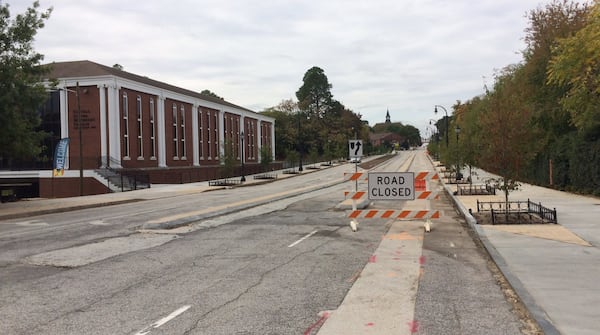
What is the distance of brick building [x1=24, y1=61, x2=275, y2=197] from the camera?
43625 mm

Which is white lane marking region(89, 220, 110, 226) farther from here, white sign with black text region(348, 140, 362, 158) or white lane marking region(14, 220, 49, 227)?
white sign with black text region(348, 140, 362, 158)

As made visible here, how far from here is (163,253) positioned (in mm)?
10445

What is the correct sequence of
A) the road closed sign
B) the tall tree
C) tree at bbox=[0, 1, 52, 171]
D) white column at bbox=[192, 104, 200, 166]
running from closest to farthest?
the road closed sign < tree at bbox=[0, 1, 52, 171] < white column at bbox=[192, 104, 200, 166] < the tall tree

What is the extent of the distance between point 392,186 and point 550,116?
63.3ft

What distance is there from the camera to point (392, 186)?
13.3 m

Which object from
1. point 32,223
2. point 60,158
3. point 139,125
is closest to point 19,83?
point 32,223

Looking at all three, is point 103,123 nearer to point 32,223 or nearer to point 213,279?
point 32,223

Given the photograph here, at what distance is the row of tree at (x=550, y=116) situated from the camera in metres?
15.0

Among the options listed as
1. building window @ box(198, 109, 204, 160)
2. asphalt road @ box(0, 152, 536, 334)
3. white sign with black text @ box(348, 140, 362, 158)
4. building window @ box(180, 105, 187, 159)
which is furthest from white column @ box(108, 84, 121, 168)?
white sign with black text @ box(348, 140, 362, 158)

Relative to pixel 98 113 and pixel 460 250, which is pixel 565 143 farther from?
pixel 98 113

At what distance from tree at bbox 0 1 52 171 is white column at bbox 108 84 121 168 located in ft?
66.5

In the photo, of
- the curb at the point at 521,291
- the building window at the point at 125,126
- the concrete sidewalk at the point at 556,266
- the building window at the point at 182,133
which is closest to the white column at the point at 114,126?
the building window at the point at 125,126

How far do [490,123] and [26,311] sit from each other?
42.8 ft

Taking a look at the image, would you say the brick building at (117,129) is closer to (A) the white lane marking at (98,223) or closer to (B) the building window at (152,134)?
(B) the building window at (152,134)
